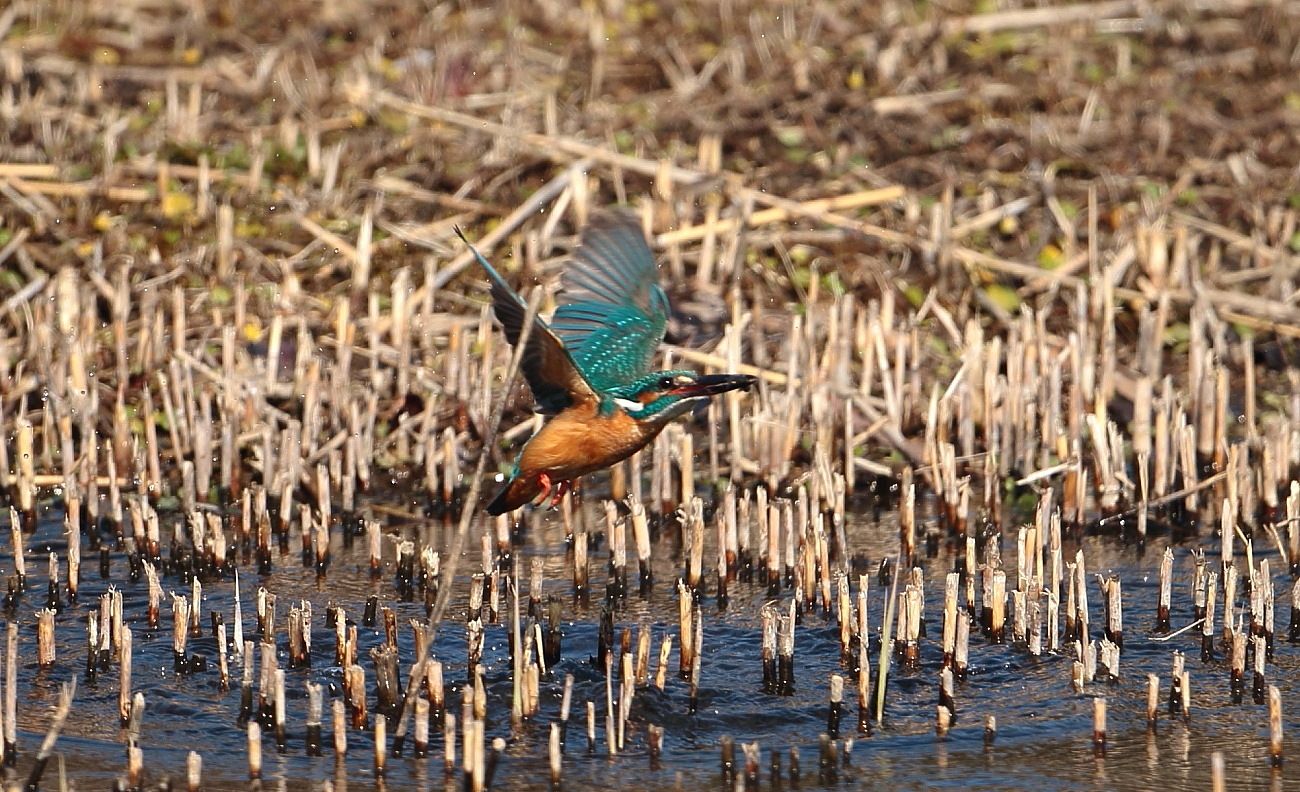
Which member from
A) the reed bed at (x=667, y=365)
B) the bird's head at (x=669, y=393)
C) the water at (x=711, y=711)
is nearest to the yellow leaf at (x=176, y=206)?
the reed bed at (x=667, y=365)

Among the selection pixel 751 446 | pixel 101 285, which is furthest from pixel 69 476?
pixel 751 446

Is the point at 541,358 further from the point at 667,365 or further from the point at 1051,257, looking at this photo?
the point at 1051,257

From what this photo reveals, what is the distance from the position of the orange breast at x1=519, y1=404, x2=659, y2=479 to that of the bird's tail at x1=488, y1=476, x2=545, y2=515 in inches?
5.2

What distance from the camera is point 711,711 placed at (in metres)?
4.89

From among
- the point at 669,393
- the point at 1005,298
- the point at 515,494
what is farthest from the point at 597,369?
the point at 1005,298

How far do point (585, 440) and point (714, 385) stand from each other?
0.48 meters

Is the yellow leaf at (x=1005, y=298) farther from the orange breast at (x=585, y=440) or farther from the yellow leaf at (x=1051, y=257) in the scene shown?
the orange breast at (x=585, y=440)

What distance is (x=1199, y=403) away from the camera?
7.41 m

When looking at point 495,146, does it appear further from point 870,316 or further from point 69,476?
point 69,476

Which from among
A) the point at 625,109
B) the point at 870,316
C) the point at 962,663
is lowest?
the point at 962,663

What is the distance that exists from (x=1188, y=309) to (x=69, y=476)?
223 inches

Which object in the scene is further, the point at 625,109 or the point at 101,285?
the point at 625,109

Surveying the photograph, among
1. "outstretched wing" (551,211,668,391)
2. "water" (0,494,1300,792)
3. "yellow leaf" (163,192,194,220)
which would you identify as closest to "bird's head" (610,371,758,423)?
"outstretched wing" (551,211,668,391)

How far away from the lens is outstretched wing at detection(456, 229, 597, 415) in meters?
4.79
